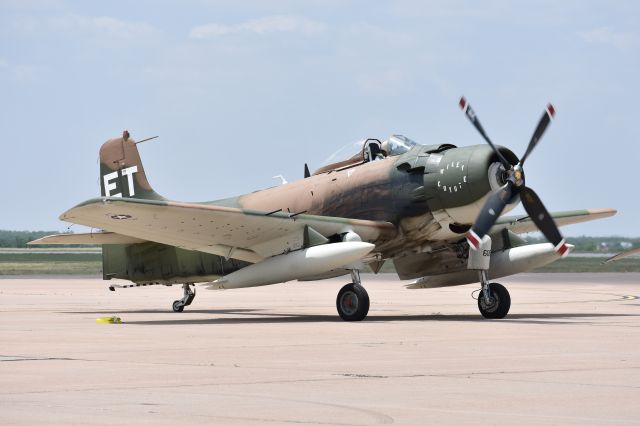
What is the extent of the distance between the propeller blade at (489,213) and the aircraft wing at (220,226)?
2.23 m

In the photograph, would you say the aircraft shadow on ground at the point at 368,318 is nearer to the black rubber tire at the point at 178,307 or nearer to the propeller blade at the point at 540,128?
the black rubber tire at the point at 178,307

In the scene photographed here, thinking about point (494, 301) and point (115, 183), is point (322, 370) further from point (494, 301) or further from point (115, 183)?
point (115, 183)

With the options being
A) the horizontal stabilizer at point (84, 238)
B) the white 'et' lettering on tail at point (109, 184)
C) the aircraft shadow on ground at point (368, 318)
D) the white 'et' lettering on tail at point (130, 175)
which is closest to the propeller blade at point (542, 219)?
the aircraft shadow on ground at point (368, 318)

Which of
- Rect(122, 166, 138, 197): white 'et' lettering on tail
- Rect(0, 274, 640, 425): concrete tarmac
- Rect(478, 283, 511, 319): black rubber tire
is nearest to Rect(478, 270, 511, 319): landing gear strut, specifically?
Rect(478, 283, 511, 319): black rubber tire

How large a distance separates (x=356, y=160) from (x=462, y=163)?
2.92m

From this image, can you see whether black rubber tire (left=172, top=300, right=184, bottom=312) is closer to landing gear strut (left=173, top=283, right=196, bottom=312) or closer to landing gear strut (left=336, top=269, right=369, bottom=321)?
landing gear strut (left=173, top=283, right=196, bottom=312)

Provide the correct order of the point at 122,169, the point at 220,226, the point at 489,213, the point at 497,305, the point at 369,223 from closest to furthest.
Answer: the point at 489,213
the point at 220,226
the point at 369,223
the point at 497,305
the point at 122,169

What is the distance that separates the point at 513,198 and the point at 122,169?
9.33m

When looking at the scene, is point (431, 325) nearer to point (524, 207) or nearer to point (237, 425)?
point (524, 207)

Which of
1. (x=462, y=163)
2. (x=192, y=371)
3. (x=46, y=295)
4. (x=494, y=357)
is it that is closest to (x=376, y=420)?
(x=192, y=371)

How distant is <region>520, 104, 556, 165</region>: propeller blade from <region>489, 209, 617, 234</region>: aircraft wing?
130 inches

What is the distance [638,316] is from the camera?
22.3 meters

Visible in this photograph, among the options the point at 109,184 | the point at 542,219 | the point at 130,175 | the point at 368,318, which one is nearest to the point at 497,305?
the point at 542,219

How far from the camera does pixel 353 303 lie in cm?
2062
